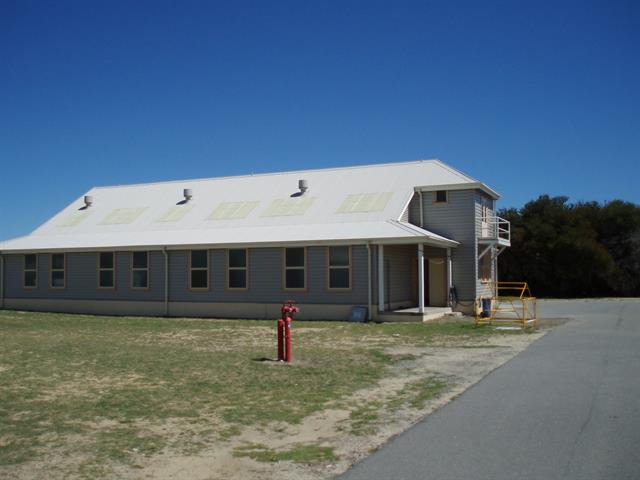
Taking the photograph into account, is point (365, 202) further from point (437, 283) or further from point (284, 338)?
point (284, 338)

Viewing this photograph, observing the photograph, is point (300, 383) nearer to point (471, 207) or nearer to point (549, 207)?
point (471, 207)

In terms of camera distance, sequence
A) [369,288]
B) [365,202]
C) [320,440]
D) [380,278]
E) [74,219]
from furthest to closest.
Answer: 1. [74,219]
2. [365,202]
3. [369,288]
4. [380,278]
5. [320,440]

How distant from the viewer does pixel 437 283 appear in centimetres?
2673

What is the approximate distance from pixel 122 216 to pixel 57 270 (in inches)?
164

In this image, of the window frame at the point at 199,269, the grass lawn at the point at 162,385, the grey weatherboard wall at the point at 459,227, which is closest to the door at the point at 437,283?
the grey weatherboard wall at the point at 459,227

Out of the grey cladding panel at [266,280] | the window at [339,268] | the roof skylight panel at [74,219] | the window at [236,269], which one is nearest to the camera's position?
the grey cladding panel at [266,280]

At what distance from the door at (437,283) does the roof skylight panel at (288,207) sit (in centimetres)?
559

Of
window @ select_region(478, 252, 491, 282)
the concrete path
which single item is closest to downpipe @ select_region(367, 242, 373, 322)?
window @ select_region(478, 252, 491, 282)

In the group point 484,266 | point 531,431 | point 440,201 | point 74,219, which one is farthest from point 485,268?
point 531,431

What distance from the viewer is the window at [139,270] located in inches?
1086

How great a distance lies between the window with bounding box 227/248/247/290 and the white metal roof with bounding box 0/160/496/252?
1.91 feet

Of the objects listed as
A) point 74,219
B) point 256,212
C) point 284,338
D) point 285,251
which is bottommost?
point 284,338

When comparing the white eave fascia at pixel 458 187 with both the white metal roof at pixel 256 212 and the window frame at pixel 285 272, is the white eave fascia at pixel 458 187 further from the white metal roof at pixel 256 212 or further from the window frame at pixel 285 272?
the window frame at pixel 285 272

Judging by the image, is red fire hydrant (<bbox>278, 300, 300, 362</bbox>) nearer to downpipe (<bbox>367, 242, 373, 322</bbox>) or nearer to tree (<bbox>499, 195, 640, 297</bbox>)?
downpipe (<bbox>367, 242, 373, 322</bbox>)
